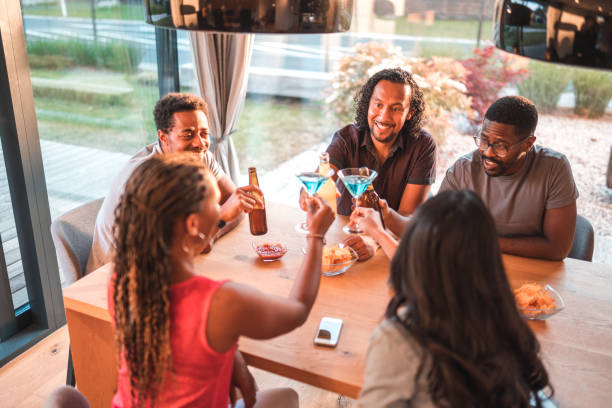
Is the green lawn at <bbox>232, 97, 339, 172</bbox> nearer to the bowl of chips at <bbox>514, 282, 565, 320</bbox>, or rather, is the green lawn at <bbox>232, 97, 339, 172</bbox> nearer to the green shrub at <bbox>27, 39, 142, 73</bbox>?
the green shrub at <bbox>27, 39, 142, 73</bbox>

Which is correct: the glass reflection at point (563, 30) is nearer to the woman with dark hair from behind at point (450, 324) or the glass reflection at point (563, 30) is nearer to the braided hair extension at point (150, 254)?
the woman with dark hair from behind at point (450, 324)

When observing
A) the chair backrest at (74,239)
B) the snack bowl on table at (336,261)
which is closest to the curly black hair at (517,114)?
the snack bowl on table at (336,261)

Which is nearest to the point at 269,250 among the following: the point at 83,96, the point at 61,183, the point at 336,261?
the point at 336,261

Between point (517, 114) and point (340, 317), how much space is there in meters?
1.03

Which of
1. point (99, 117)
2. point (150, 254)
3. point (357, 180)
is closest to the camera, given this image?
point (150, 254)

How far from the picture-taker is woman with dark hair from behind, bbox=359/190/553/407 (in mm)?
937

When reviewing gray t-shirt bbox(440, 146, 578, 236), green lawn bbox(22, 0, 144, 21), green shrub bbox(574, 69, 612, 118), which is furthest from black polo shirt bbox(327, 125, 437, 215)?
green lawn bbox(22, 0, 144, 21)

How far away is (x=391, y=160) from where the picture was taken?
2.40 metres

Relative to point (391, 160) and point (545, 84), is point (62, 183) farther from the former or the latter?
point (545, 84)

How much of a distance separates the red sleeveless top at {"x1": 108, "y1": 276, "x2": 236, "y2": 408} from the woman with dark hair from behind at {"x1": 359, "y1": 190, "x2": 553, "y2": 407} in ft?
1.12

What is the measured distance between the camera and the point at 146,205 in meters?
1.05

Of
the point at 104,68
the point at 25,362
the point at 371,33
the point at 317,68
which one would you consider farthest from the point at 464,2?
the point at 25,362

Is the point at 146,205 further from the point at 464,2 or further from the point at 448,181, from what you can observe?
the point at 464,2

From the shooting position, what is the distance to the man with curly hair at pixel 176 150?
74.2 inches
